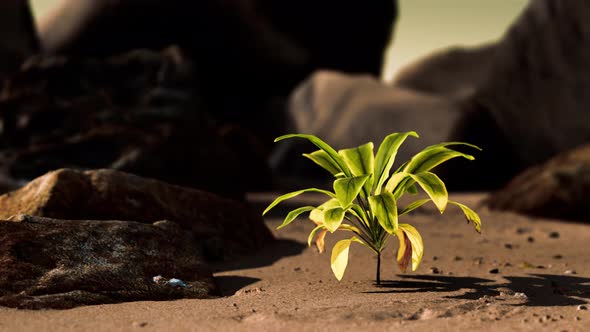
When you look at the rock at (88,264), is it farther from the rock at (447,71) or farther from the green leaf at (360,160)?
the rock at (447,71)

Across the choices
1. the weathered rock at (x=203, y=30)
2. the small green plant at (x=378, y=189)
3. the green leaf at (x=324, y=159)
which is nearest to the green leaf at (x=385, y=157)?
the small green plant at (x=378, y=189)

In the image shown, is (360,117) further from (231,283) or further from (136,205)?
(231,283)

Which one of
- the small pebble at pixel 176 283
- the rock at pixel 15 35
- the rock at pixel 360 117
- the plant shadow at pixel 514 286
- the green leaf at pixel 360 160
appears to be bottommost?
the plant shadow at pixel 514 286

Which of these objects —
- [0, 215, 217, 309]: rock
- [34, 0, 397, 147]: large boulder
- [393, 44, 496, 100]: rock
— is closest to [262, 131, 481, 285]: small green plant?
[0, 215, 217, 309]: rock

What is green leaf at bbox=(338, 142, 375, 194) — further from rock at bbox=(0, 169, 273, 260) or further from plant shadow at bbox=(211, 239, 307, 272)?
rock at bbox=(0, 169, 273, 260)

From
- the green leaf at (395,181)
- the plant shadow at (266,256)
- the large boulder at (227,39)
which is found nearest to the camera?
the green leaf at (395,181)

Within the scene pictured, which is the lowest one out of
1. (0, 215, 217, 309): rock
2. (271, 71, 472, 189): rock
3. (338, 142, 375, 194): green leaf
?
(0, 215, 217, 309): rock

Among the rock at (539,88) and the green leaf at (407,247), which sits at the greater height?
the rock at (539,88)

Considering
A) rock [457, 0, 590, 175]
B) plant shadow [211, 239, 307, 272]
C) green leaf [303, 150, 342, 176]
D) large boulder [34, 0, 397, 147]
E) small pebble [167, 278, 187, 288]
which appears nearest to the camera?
small pebble [167, 278, 187, 288]
